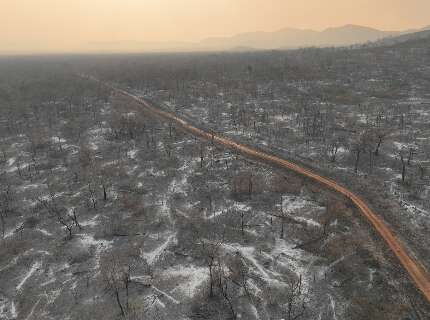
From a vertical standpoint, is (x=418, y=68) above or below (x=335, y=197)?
above

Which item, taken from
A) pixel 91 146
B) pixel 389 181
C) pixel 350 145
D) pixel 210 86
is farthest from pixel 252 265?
pixel 210 86

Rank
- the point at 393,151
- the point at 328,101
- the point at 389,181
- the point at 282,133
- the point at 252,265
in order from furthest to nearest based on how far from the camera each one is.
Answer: the point at 328,101 < the point at 282,133 < the point at 393,151 < the point at 389,181 < the point at 252,265

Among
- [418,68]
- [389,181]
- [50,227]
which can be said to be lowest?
[50,227]

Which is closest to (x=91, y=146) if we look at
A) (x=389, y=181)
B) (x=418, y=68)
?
(x=389, y=181)

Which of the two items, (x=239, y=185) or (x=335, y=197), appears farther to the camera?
(x=239, y=185)

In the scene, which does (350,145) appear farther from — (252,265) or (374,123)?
(252,265)

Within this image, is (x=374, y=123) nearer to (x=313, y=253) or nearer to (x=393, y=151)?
(x=393, y=151)

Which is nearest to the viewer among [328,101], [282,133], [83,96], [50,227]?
[50,227]
